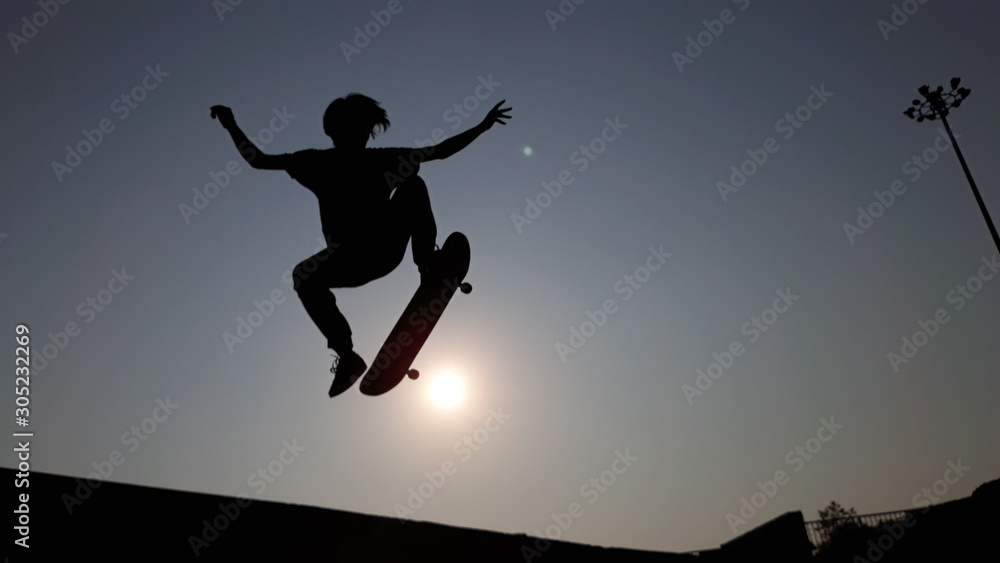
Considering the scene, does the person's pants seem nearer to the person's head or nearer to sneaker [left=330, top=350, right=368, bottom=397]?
sneaker [left=330, top=350, right=368, bottom=397]

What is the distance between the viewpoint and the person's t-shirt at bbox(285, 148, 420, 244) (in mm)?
4711

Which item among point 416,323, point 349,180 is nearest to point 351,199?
point 349,180

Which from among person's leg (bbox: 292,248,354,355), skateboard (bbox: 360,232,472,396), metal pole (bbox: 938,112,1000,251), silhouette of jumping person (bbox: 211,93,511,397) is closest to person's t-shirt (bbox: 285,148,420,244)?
silhouette of jumping person (bbox: 211,93,511,397)

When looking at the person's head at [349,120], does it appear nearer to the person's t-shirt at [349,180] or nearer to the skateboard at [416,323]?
the person's t-shirt at [349,180]

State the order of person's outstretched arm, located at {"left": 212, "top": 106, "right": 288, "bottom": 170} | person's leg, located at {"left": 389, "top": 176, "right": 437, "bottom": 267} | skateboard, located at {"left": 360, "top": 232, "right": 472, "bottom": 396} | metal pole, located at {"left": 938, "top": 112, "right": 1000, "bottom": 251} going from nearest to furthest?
person's outstretched arm, located at {"left": 212, "top": 106, "right": 288, "bottom": 170} → person's leg, located at {"left": 389, "top": 176, "right": 437, "bottom": 267} → skateboard, located at {"left": 360, "top": 232, "right": 472, "bottom": 396} → metal pole, located at {"left": 938, "top": 112, "right": 1000, "bottom": 251}

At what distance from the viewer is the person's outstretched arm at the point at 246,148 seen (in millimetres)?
4652

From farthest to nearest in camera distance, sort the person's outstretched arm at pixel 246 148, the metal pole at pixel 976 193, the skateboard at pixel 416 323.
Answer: the metal pole at pixel 976 193
the skateboard at pixel 416 323
the person's outstretched arm at pixel 246 148

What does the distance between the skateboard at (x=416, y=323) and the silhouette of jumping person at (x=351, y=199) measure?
0.52ft

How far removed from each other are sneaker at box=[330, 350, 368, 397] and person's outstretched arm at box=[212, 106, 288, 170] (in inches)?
58.7

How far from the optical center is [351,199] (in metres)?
4.74

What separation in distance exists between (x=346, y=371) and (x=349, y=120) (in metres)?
1.89

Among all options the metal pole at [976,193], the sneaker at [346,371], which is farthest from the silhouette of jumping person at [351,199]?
the metal pole at [976,193]

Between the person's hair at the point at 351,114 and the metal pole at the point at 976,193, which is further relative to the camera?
the metal pole at the point at 976,193

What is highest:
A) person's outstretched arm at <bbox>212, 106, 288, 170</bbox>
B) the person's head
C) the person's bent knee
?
the person's head
